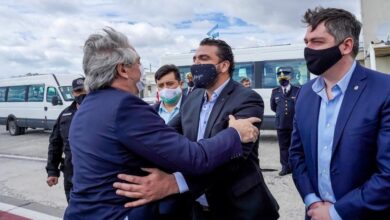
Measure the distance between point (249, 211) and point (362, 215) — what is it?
617mm

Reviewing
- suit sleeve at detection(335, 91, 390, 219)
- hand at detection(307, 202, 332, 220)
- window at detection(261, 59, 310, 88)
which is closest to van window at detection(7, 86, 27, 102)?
window at detection(261, 59, 310, 88)

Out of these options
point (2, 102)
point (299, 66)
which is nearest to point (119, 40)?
point (299, 66)

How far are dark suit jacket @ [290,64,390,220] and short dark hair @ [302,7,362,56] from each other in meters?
0.19

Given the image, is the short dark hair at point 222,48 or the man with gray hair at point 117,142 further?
the short dark hair at point 222,48

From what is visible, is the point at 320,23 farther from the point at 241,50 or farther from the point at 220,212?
the point at 241,50

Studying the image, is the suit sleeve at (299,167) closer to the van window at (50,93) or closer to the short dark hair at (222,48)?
the short dark hair at (222,48)

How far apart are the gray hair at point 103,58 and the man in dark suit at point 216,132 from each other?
70 centimetres

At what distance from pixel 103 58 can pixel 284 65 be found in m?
10.3

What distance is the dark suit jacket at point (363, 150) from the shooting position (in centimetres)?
192

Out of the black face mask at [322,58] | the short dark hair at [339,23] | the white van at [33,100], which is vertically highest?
the short dark hair at [339,23]

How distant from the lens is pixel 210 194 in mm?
2303

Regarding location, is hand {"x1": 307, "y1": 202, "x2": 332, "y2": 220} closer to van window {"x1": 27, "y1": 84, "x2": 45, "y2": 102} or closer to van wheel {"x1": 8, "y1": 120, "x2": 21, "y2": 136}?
van window {"x1": 27, "y1": 84, "x2": 45, "y2": 102}

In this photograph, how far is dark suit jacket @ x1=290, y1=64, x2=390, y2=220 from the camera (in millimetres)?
1922

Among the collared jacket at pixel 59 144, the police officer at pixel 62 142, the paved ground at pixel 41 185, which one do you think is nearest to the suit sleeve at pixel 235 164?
the police officer at pixel 62 142
